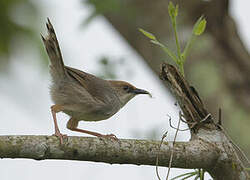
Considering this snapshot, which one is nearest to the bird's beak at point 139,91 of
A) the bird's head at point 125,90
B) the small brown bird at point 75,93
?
the bird's head at point 125,90

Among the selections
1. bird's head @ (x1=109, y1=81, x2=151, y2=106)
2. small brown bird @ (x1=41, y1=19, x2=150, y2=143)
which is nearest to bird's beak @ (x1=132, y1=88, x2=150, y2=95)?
bird's head @ (x1=109, y1=81, x2=151, y2=106)

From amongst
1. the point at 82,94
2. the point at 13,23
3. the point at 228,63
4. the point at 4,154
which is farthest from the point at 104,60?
the point at 4,154

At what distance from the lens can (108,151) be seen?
3188 mm

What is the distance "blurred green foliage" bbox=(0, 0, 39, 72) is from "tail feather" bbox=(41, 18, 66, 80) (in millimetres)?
379

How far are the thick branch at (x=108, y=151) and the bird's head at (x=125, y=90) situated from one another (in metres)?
2.92

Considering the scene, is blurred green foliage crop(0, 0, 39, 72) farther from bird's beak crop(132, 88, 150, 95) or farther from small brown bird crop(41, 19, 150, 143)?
bird's beak crop(132, 88, 150, 95)

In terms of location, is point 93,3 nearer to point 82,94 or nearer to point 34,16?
point 34,16

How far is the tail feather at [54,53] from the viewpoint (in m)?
5.01

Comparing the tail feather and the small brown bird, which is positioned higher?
the tail feather

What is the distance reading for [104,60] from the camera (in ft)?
19.0

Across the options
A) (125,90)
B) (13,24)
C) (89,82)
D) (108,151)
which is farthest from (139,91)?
(108,151)

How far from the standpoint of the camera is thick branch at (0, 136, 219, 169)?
303 centimetres

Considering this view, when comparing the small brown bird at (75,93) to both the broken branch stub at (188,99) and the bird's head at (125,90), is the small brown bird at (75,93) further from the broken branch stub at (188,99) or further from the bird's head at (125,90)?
the broken branch stub at (188,99)

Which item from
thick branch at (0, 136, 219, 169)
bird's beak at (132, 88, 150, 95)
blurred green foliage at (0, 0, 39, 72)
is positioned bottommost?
thick branch at (0, 136, 219, 169)
